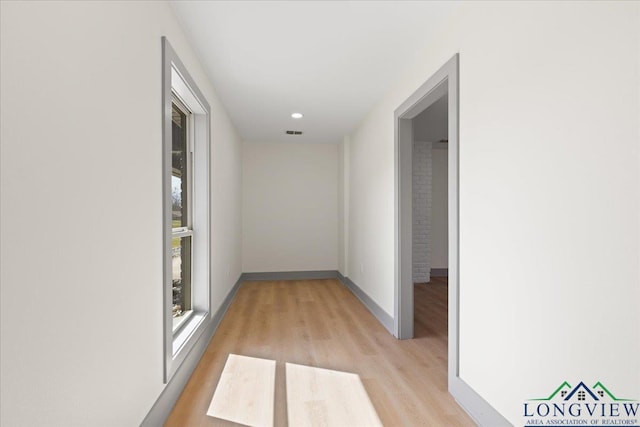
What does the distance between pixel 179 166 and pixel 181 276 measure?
97 cm

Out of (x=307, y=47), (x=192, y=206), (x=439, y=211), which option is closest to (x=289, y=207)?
(x=439, y=211)

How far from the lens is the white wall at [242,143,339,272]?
611 centimetres

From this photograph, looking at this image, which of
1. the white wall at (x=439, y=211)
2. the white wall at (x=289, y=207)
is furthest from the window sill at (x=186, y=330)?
the white wall at (x=439, y=211)

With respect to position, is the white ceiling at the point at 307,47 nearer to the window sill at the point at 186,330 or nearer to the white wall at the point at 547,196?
the white wall at the point at 547,196

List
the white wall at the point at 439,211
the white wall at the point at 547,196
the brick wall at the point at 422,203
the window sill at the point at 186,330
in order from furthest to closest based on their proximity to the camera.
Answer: the white wall at the point at 439,211 → the brick wall at the point at 422,203 → the window sill at the point at 186,330 → the white wall at the point at 547,196

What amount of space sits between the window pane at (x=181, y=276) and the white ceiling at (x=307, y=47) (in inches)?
62.0

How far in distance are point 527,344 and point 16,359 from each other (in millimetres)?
1832

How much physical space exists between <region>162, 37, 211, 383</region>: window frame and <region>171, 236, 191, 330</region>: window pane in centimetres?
6

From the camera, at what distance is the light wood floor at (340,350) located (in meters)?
2.00

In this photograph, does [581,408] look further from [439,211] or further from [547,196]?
[439,211]

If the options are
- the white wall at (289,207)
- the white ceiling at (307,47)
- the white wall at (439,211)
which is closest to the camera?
the white ceiling at (307,47)

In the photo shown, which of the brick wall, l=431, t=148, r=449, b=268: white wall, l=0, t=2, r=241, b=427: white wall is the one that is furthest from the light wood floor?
l=431, t=148, r=449, b=268: white wall

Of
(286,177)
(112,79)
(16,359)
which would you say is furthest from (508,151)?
(286,177)

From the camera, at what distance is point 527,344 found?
1.51 metres
